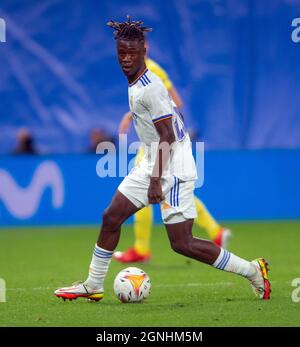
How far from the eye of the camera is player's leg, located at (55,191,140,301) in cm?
898

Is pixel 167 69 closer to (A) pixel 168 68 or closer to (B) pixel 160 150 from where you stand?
(A) pixel 168 68

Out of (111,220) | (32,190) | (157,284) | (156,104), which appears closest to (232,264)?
(111,220)

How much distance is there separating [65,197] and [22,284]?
7274mm

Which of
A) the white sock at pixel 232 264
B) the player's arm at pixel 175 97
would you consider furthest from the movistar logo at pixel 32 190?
the white sock at pixel 232 264

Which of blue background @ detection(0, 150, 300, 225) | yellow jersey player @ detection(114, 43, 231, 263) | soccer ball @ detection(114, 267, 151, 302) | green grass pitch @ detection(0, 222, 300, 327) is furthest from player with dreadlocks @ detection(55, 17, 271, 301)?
blue background @ detection(0, 150, 300, 225)

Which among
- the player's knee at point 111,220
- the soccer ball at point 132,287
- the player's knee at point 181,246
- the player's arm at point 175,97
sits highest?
the player's arm at point 175,97

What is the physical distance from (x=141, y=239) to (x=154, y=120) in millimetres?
4107

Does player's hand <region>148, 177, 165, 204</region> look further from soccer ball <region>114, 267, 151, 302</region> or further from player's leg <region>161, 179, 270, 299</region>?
soccer ball <region>114, 267, 151, 302</region>

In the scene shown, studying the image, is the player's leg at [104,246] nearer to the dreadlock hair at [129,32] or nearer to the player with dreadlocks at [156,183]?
the player with dreadlocks at [156,183]

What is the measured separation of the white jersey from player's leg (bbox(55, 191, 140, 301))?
38cm

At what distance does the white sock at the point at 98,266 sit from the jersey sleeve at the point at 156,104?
1.25m

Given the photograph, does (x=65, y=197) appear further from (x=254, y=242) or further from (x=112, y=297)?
(x=112, y=297)

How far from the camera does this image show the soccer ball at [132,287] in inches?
359

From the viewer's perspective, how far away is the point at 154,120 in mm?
8750
